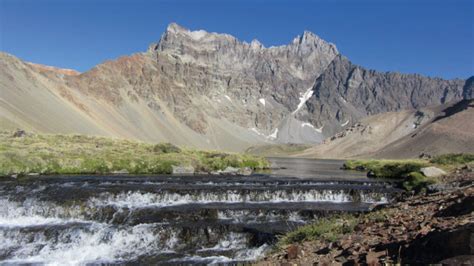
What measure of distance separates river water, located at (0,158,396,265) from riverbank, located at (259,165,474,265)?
549cm

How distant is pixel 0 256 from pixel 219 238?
11383 millimetres

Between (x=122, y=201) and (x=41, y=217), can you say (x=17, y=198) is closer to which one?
(x=41, y=217)

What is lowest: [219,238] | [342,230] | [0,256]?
[0,256]

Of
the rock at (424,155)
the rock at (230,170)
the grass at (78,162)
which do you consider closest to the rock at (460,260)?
the grass at (78,162)

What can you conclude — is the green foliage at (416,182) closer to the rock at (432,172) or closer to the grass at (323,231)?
the rock at (432,172)

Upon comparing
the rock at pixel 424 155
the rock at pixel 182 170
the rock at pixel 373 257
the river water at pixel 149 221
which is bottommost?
the river water at pixel 149 221

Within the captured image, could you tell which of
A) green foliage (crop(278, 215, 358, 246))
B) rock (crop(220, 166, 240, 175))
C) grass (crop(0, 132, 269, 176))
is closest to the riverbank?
green foliage (crop(278, 215, 358, 246))

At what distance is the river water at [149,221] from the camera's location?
22203mm

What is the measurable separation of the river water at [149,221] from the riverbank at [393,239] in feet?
18.0

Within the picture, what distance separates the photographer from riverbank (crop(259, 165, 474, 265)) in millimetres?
10008

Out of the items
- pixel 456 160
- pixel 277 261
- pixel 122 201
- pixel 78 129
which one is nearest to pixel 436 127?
pixel 456 160

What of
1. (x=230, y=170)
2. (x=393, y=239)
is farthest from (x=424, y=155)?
(x=393, y=239)

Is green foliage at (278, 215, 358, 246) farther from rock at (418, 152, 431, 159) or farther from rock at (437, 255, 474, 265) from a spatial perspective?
rock at (418, 152, 431, 159)

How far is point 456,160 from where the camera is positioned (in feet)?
258
